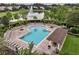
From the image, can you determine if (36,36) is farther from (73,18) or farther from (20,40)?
(73,18)

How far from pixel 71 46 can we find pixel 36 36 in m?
0.37

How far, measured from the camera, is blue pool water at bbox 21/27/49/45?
2016 mm

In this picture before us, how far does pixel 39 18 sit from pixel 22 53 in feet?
1.33

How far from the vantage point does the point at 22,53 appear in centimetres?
203

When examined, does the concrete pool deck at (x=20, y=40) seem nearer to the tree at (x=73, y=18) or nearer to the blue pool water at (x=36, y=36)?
the blue pool water at (x=36, y=36)

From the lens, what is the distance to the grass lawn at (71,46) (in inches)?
79.0

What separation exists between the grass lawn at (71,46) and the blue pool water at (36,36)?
0.76 feet

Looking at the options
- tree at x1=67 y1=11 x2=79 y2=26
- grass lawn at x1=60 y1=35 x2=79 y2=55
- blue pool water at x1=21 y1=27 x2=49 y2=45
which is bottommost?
grass lawn at x1=60 y1=35 x2=79 y2=55

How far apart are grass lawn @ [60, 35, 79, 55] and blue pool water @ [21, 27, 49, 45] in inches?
9.2

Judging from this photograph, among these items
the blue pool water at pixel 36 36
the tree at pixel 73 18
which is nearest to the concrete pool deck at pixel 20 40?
the blue pool water at pixel 36 36

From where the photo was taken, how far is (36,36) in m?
2.03

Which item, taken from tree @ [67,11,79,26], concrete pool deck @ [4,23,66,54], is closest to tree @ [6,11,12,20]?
concrete pool deck @ [4,23,66,54]

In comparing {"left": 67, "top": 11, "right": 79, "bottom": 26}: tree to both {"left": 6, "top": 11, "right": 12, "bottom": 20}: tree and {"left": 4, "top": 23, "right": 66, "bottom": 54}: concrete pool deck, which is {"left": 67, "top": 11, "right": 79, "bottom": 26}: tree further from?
{"left": 6, "top": 11, "right": 12, "bottom": 20}: tree

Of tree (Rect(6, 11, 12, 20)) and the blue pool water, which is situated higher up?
tree (Rect(6, 11, 12, 20))
